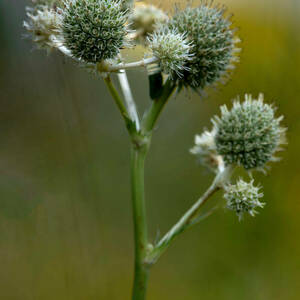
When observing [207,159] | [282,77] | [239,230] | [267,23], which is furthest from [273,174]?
[267,23]

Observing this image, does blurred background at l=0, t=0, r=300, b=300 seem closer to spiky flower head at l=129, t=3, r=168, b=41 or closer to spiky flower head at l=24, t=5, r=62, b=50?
spiky flower head at l=129, t=3, r=168, b=41

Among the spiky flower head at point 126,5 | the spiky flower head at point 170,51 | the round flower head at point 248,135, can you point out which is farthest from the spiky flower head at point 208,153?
the spiky flower head at point 126,5

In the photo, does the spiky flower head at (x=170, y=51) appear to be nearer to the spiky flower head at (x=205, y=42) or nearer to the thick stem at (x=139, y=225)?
the spiky flower head at (x=205, y=42)

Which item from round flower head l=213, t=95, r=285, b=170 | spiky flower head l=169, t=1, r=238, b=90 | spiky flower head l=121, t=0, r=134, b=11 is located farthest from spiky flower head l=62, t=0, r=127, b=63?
round flower head l=213, t=95, r=285, b=170

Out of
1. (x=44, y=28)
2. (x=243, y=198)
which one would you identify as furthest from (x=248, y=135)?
(x=44, y=28)

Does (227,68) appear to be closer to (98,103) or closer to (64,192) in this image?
(64,192)

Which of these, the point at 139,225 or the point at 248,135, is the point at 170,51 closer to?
the point at 248,135
